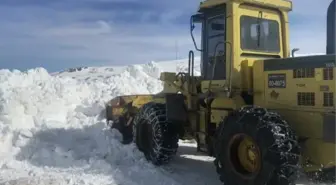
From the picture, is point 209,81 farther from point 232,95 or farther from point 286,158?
point 286,158

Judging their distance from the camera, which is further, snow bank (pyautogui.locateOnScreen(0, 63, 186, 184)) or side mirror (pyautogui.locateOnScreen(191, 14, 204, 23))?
side mirror (pyautogui.locateOnScreen(191, 14, 204, 23))

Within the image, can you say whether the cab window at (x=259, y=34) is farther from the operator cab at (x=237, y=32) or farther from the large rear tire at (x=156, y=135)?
the large rear tire at (x=156, y=135)

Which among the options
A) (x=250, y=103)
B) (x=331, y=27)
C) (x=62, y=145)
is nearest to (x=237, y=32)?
(x=250, y=103)

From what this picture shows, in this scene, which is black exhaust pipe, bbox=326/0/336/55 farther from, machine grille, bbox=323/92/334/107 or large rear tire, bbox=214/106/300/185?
large rear tire, bbox=214/106/300/185

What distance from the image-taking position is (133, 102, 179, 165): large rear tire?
8195 mm

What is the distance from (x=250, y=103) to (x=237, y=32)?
1.13 metres

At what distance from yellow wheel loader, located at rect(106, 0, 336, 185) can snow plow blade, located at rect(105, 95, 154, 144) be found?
3.11ft

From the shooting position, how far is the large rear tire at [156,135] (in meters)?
8.20

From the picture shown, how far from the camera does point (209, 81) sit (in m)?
7.57

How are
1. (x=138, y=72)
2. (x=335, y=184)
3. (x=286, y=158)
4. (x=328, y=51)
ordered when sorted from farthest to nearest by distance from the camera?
1. (x=138, y=72)
2. (x=328, y=51)
3. (x=335, y=184)
4. (x=286, y=158)

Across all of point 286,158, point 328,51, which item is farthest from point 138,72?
point 286,158

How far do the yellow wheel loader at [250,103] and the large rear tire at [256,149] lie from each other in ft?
0.04

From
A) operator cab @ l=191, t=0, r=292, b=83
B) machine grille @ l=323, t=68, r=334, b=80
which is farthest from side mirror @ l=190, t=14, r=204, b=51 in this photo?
machine grille @ l=323, t=68, r=334, b=80

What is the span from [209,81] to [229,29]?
952 mm
